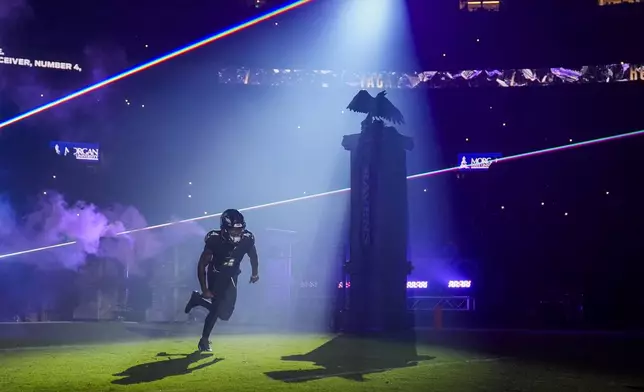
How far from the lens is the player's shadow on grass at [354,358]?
306 inches

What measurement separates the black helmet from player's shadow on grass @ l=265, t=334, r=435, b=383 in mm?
2126

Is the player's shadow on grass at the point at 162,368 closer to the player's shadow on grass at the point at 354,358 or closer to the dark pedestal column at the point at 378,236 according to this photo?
the player's shadow on grass at the point at 354,358

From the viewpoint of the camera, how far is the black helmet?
1028cm

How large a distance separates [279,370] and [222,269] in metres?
2.71

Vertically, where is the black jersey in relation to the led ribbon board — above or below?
below

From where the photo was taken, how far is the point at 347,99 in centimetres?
3462

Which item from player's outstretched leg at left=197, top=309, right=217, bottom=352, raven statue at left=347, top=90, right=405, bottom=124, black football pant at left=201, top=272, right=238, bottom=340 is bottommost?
player's outstretched leg at left=197, top=309, right=217, bottom=352

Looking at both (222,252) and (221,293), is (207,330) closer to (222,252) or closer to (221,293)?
(221,293)

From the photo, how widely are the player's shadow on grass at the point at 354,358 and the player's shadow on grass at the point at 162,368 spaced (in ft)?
3.78

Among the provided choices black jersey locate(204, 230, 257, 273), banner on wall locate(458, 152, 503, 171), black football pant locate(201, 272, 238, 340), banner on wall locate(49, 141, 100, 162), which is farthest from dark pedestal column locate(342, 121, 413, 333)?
banner on wall locate(49, 141, 100, 162)

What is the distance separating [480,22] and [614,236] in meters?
13.2

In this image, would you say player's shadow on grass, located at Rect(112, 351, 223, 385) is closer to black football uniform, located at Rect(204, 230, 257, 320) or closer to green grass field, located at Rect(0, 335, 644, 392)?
green grass field, located at Rect(0, 335, 644, 392)

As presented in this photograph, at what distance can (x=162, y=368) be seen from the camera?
8.17 metres


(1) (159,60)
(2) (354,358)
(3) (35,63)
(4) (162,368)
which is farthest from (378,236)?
(3) (35,63)
